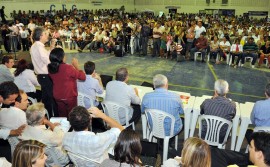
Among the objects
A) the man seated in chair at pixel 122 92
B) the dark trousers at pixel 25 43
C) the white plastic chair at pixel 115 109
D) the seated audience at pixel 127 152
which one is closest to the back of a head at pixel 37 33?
the man seated in chair at pixel 122 92

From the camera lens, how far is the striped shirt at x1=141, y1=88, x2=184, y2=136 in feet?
11.4

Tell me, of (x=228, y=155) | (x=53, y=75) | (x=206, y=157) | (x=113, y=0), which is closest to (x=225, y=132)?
(x=228, y=155)

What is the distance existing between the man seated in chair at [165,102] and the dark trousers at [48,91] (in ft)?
5.10

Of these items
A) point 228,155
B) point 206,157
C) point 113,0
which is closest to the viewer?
point 206,157

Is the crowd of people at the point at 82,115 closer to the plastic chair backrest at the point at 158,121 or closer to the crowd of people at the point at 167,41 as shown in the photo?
the plastic chair backrest at the point at 158,121

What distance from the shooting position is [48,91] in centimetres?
409

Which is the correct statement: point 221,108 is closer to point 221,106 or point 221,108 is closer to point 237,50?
point 221,106

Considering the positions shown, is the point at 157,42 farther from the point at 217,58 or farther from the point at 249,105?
the point at 249,105

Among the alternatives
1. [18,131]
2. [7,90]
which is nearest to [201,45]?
[7,90]

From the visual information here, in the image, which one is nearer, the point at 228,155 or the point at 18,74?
the point at 228,155

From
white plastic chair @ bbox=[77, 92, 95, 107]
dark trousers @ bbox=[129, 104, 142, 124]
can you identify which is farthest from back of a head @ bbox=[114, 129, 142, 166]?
white plastic chair @ bbox=[77, 92, 95, 107]

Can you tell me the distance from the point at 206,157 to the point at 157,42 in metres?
9.00

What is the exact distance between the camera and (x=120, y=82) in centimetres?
385

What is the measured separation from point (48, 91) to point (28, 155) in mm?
2253
